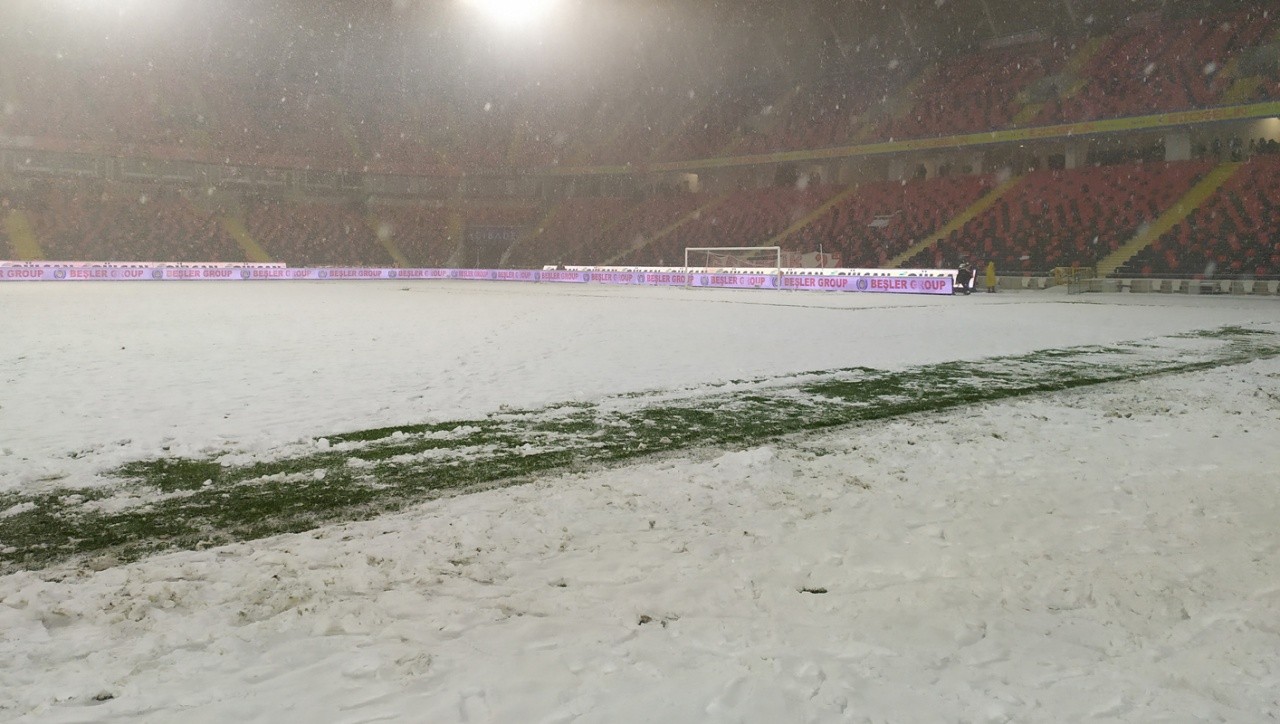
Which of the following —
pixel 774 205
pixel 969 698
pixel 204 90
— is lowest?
pixel 969 698

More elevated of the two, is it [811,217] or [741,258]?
[811,217]

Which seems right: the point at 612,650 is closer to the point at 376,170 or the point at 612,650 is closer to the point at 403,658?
the point at 403,658

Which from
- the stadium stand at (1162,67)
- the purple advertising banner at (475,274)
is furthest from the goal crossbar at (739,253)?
the stadium stand at (1162,67)

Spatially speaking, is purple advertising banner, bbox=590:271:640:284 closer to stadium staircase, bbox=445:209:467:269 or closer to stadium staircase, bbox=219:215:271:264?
stadium staircase, bbox=445:209:467:269

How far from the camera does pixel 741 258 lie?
35.2 metres

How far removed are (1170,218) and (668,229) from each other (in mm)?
21793

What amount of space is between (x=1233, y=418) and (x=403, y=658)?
5965 mm

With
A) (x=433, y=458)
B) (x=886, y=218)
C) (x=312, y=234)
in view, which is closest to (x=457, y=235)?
(x=312, y=234)

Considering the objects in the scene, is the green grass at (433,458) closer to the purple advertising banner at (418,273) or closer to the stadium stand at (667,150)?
the stadium stand at (667,150)

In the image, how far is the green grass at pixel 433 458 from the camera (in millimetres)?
3525

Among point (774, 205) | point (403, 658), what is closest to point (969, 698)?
point (403, 658)

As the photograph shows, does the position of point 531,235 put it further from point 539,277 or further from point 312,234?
point 312,234

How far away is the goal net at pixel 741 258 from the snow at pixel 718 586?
27.3 m

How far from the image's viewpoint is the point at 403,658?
93.3 inches
